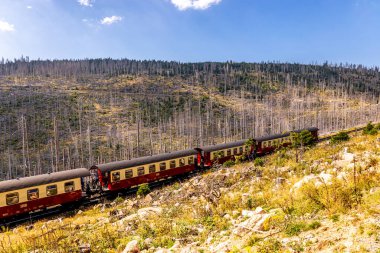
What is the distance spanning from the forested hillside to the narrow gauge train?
14.3 meters

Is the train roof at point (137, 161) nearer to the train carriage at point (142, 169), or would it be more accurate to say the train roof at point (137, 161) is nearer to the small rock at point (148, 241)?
the train carriage at point (142, 169)

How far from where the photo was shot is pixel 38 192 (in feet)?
53.7

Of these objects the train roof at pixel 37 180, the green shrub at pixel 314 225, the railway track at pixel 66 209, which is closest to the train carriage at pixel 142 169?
→ the railway track at pixel 66 209

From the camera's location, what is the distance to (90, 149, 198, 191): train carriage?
795 inches

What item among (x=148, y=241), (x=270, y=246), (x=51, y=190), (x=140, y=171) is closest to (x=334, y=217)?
(x=270, y=246)

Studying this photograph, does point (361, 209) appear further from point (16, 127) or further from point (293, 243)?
point (16, 127)

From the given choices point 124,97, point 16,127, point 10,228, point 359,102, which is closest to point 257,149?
point 10,228

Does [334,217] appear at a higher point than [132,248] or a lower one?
higher

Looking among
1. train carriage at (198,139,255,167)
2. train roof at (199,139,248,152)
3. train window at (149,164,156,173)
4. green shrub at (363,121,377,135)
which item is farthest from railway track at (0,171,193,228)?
green shrub at (363,121,377,135)

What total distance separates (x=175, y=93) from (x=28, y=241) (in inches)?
4284

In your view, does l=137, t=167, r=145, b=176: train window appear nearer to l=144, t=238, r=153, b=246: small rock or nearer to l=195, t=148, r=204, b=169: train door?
l=195, t=148, r=204, b=169: train door

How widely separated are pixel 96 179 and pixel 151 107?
78481mm

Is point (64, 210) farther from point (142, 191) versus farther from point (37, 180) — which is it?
point (142, 191)

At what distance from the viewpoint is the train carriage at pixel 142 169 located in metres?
20.2
